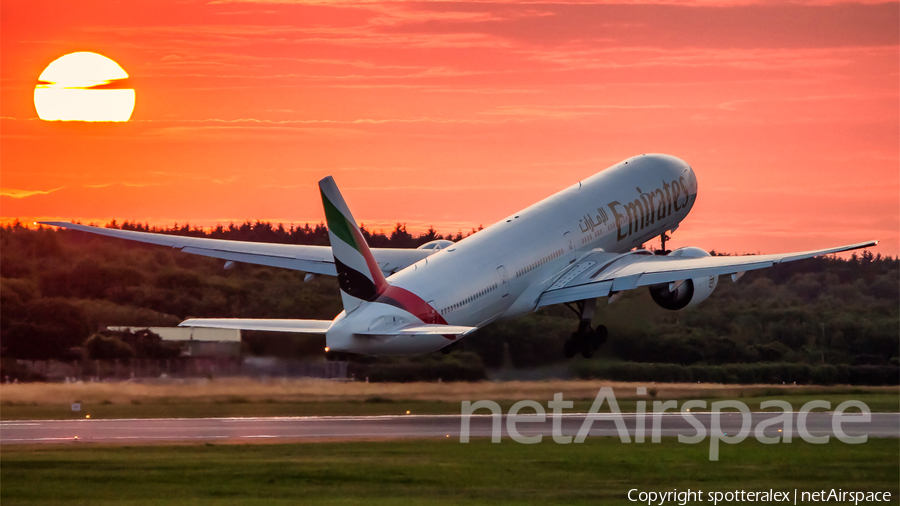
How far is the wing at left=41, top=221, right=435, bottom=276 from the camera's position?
47.5 m

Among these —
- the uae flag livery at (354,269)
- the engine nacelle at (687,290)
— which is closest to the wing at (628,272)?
the engine nacelle at (687,290)

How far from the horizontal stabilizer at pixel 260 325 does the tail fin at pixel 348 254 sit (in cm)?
113

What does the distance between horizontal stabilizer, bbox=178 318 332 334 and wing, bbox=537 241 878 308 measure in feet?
36.7

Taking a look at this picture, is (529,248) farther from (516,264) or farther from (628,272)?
(628,272)

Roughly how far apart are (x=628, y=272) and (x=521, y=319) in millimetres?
7346

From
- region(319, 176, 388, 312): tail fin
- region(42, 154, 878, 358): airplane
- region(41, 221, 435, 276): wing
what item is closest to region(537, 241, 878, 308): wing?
region(42, 154, 878, 358): airplane

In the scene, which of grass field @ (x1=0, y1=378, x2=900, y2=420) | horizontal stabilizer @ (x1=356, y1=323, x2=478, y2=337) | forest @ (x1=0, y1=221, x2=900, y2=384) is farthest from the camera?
forest @ (x1=0, y1=221, x2=900, y2=384)

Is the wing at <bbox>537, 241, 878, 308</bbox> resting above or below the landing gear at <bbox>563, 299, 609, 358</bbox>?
above

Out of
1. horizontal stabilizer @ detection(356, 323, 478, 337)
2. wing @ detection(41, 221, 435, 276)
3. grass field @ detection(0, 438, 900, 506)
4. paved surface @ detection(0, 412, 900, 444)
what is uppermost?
wing @ detection(41, 221, 435, 276)

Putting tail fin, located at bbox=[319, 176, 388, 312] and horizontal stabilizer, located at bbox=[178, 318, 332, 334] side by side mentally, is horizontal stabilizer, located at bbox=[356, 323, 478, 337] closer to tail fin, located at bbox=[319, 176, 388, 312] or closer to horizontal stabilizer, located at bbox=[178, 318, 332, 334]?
tail fin, located at bbox=[319, 176, 388, 312]

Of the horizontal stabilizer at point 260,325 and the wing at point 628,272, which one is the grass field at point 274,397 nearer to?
the wing at point 628,272

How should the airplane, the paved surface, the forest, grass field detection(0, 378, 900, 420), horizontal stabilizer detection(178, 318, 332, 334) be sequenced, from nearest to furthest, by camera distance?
horizontal stabilizer detection(178, 318, 332, 334)
the airplane
the paved surface
grass field detection(0, 378, 900, 420)
the forest

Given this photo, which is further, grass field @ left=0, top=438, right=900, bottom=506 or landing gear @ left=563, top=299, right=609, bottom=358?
landing gear @ left=563, top=299, right=609, bottom=358

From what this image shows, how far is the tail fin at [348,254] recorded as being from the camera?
117ft
